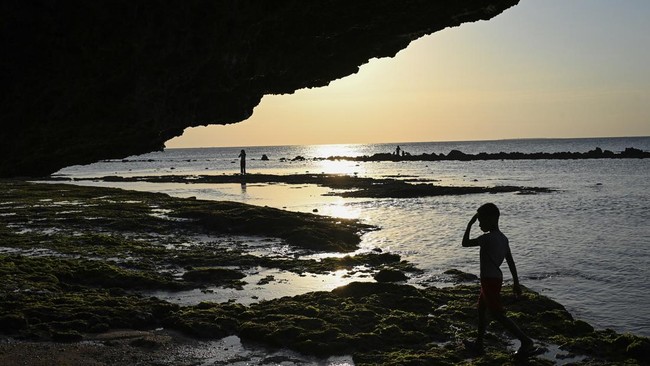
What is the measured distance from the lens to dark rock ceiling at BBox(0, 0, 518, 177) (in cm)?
898

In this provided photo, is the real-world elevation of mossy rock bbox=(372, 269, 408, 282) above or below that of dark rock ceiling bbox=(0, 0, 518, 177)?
below

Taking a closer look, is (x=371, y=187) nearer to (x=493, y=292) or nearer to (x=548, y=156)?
(x=493, y=292)

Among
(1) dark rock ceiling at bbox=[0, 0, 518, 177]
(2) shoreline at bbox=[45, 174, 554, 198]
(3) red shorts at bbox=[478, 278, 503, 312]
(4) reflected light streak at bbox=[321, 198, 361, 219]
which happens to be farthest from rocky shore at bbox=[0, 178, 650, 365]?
(2) shoreline at bbox=[45, 174, 554, 198]

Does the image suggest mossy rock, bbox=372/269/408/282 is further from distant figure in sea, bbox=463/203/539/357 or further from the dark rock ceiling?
distant figure in sea, bbox=463/203/539/357

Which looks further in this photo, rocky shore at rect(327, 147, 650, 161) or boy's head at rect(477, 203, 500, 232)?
rocky shore at rect(327, 147, 650, 161)

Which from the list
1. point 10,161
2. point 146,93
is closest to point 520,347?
point 146,93

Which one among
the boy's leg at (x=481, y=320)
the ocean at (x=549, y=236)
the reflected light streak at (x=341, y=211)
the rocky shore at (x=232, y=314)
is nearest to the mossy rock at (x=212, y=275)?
the rocky shore at (x=232, y=314)

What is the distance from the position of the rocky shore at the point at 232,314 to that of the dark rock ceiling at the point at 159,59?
134 inches

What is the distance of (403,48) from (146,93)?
738cm

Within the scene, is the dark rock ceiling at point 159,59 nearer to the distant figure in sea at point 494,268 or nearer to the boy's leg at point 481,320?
the distant figure in sea at point 494,268

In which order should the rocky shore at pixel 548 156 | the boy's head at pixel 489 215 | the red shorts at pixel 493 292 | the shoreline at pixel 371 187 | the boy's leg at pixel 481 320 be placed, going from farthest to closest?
the rocky shore at pixel 548 156 < the shoreline at pixel 371 187 < the boy's leg at pixel 481 320 < the red shorts at pixel 493 292 < the boy's head at pixel 489 215

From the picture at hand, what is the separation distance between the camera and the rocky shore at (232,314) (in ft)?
34.5

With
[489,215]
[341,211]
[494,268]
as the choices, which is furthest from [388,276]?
[341,211]

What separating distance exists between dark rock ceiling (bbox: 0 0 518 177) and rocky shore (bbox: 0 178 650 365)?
341 cm
